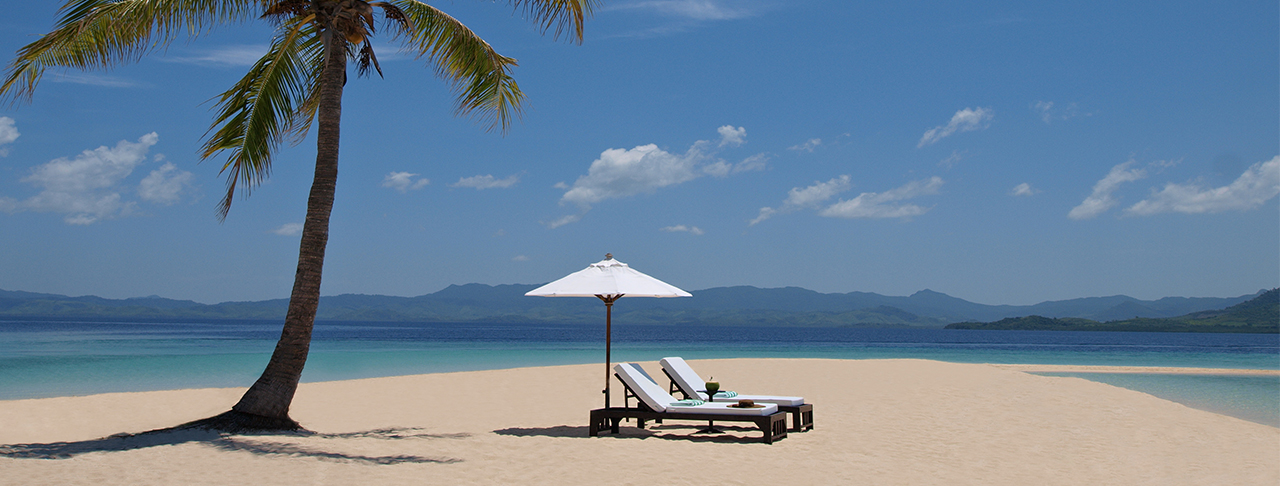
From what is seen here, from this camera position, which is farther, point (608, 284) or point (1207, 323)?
point (1207, 323)

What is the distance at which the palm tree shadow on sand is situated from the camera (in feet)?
22.7

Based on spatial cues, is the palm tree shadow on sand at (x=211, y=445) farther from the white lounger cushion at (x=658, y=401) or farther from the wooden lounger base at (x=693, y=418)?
the white lounger cushion at (x=658, y=401)

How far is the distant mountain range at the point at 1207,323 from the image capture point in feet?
412

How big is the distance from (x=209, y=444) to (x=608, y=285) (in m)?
3.96

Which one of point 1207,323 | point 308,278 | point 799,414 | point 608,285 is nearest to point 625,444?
point 608,285

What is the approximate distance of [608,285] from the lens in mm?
8906

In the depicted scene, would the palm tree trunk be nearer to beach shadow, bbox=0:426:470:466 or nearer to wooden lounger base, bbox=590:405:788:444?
beach shadow, bbox=0:426:470:466

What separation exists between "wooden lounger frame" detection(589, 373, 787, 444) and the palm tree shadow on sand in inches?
67.9

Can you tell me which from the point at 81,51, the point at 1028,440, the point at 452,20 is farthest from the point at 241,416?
the point at 1028,440

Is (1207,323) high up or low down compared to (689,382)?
up

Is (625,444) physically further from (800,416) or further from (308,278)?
(308,278)

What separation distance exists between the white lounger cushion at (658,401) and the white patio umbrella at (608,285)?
257 millimetres

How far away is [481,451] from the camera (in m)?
7.63

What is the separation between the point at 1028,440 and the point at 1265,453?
7.13 feet
